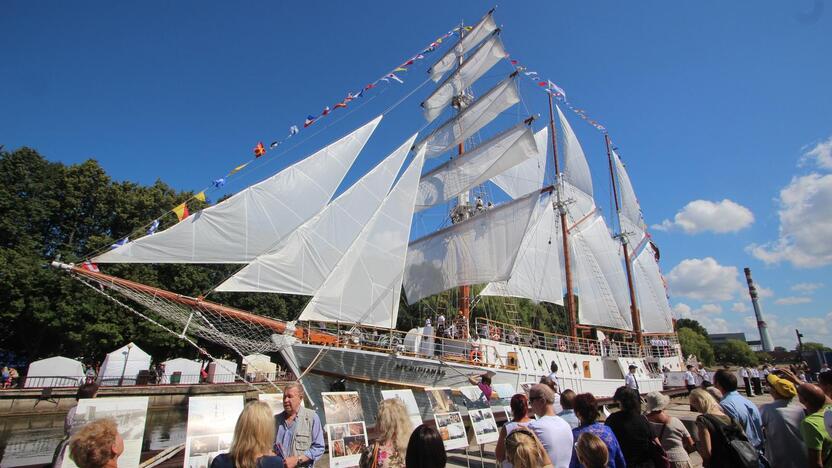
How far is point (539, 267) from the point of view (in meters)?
28.6

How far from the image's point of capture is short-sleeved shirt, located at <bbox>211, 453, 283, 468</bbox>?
9.12 ft

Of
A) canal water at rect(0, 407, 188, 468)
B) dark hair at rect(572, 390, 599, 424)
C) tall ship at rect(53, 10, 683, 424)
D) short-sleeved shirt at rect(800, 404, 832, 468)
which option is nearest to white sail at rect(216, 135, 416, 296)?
tall ship at rect(53, 10, 683, 424)

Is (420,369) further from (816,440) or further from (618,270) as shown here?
(618,270)

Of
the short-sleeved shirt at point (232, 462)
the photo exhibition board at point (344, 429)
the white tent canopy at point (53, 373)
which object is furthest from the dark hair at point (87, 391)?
the white tent canopy at point (53, 373)

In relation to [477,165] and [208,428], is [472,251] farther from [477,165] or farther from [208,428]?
[208,428]

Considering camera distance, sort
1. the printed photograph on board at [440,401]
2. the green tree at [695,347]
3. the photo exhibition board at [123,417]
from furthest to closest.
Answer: the green tree at [695,347] → the printed photograph on board at [440,401] → the photo exhibition board at [123,417]

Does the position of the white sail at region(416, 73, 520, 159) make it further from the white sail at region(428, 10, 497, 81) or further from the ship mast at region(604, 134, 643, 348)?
the ship mast at region(604, 134, 643, 348)

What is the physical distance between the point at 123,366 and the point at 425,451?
27.1 m

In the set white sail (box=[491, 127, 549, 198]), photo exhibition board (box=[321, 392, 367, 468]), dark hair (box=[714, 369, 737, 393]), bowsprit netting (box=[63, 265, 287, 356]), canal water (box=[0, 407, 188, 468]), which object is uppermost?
white sail (box=[491, 127, 549, 198])

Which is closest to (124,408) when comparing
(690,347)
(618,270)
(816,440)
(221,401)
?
(221,401)

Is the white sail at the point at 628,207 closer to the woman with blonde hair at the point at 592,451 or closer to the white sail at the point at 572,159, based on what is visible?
the white sail at the point at 572,159

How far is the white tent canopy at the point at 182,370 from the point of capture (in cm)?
2520

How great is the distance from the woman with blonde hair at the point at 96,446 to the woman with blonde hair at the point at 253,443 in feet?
2.16

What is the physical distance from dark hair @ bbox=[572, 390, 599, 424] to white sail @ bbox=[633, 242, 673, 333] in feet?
122
